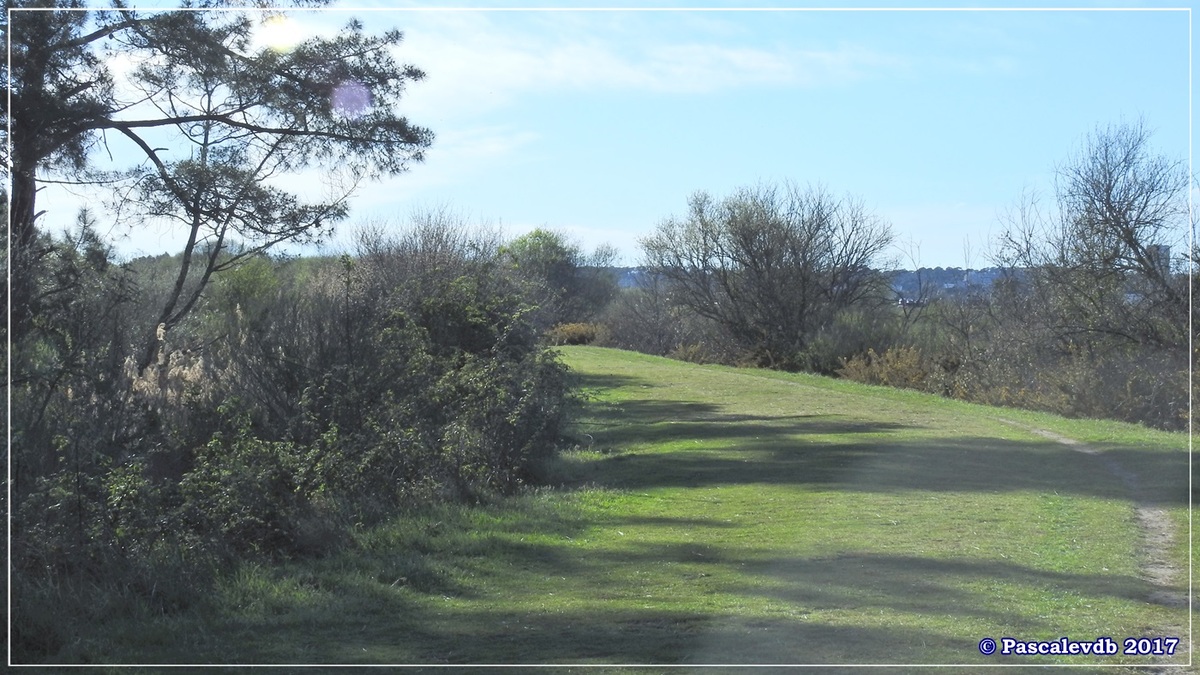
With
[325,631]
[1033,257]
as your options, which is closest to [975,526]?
[325,631]

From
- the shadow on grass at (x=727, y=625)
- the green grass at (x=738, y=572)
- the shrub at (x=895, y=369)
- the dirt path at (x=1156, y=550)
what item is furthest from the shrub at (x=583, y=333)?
the shadow on grass at (x=727, y=625)

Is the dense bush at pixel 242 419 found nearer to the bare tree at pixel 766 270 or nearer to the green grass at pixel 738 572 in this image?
the green grass at pixel 738 572

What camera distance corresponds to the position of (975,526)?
37.1 feet

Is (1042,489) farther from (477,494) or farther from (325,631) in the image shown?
(325,631)

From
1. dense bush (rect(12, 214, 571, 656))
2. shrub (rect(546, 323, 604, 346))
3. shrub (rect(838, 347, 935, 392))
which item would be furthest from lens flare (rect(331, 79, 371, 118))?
shrub (rect(546, 323, 604, 346))

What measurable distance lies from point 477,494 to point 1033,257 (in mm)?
23217

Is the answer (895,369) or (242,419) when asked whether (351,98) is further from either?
(895,369)

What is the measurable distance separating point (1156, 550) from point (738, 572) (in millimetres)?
3757

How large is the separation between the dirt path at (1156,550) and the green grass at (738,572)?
8cm

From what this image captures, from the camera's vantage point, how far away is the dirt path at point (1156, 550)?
7.78 metres

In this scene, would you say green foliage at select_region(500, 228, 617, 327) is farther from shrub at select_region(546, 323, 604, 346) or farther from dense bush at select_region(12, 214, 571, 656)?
dense bush at select_region(12, 214, 571, 656)

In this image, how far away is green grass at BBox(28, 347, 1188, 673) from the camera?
7035 mm

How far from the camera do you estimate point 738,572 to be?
30.5 ft

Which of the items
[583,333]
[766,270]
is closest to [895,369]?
[766,270]
